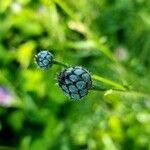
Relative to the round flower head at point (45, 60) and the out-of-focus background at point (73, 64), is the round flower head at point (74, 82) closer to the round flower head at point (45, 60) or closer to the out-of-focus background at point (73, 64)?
the round flower head at point (45, 60)

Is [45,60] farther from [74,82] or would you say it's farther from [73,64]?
[73,64]

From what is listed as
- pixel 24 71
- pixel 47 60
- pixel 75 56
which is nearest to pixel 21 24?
pixel 24 71

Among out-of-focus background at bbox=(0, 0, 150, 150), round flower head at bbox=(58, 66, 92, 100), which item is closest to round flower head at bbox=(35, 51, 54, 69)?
round flower head at bbox=(58, 66, 92, 100)

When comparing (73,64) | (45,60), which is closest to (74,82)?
(45,60)

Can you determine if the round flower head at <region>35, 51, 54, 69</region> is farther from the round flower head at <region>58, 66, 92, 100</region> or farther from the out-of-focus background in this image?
the out-of-focus background

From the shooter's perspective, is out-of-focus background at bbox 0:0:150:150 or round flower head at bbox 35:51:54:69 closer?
round flower head at bbox 35:51:54:69

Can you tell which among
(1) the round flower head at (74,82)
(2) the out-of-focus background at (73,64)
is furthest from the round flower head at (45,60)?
(2) the out-of-focus background at (73,64)

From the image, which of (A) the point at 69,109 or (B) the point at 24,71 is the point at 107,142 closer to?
(A) the point at 69,109
